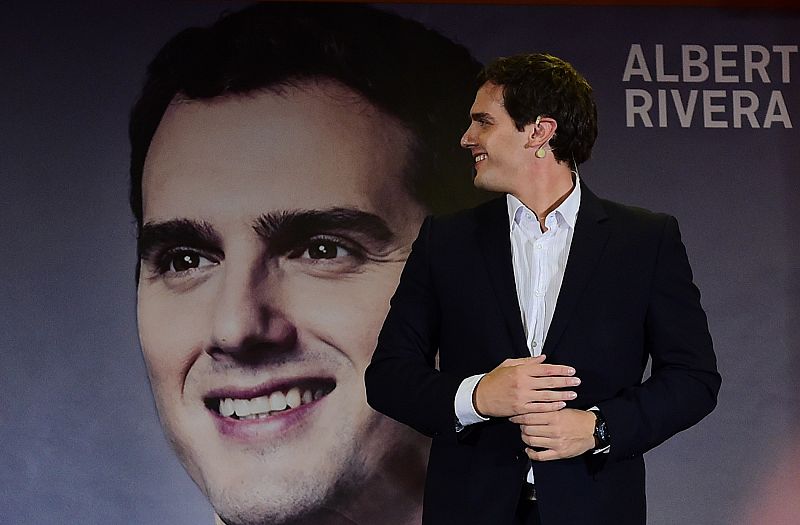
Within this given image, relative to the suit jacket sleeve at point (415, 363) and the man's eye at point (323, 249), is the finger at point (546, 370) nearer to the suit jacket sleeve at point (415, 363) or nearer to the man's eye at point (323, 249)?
the suit jacket sleeve at point (415, 363)

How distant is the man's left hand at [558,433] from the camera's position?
193 centimetres

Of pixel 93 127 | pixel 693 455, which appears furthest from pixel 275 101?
pixel 693 455

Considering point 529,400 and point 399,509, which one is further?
point 399,509

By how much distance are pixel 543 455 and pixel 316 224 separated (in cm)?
182

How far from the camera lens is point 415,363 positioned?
6.98 ft

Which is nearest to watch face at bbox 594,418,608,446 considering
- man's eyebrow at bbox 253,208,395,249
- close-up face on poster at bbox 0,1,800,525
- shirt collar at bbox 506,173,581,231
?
shirt collar at bbox 506,173,581,231

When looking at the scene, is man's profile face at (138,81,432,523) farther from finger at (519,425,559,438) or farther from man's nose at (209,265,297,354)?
finger at (519,425,559,438)

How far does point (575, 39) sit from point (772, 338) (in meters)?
1.16

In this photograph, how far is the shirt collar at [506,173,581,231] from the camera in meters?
2.20

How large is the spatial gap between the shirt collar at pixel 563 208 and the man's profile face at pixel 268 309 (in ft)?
4.65

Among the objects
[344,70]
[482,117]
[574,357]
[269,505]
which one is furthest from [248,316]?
[574,357]

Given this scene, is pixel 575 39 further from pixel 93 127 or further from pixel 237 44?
pixel 93 127

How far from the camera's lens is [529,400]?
1.92 m

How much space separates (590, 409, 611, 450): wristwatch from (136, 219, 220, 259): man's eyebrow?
1.90 meters
